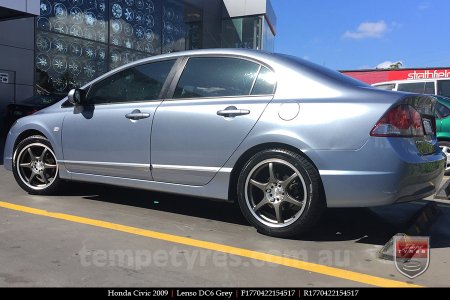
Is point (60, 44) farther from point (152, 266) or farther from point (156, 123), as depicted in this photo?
point (152, 266)

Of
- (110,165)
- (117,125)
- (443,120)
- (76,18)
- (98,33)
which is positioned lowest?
(110,165)

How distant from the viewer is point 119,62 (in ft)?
57.3

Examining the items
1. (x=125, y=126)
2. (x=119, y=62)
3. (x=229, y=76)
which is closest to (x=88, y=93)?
(x=125, y=126)

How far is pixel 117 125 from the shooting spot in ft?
15.3

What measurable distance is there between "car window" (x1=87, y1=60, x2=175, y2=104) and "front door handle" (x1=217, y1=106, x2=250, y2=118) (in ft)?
2.79

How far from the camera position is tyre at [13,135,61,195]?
5.29 meters

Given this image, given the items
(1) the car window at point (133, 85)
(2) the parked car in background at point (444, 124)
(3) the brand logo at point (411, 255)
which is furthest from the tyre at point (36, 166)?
(2) the parked car in background at point (444, 124)

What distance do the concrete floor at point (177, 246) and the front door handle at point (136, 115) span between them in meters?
0.96

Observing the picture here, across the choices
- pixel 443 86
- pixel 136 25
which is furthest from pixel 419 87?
pixel 136 25

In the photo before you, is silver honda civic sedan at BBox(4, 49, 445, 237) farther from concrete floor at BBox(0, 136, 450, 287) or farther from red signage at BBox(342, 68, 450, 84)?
red signage at BBox(342, 68, 450, 84)

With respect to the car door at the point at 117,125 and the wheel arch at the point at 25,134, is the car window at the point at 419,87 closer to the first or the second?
the car door at the point at 117,125

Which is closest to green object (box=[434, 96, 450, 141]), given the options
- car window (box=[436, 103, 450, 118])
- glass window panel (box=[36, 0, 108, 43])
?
car window (box=[436, 103, 450, 118])

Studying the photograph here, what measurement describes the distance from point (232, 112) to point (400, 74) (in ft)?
54.9

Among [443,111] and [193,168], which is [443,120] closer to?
[443,111]
